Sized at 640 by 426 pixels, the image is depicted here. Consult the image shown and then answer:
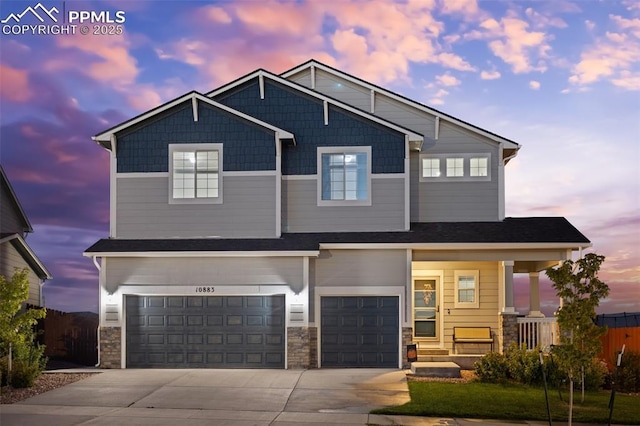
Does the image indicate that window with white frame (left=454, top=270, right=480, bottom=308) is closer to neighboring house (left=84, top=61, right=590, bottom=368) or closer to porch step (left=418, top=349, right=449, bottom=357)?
neighboring house (left=84, top=61, right=590, bottom=368)

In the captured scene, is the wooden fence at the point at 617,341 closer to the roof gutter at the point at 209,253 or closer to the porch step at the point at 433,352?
the porch step at the point at 433,352

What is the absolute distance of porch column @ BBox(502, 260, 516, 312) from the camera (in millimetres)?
20422

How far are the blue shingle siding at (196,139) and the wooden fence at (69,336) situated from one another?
6.25 m

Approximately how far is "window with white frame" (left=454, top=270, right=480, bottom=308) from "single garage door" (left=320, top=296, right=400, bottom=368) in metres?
3.39

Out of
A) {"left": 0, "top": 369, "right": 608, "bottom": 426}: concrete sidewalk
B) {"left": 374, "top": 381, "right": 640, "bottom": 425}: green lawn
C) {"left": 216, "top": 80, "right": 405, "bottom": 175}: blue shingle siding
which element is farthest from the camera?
{"left": 216, "top": 80, "right": 405, "bottom": 175}: blue shingle siding

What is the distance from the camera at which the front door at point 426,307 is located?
75.3 ft

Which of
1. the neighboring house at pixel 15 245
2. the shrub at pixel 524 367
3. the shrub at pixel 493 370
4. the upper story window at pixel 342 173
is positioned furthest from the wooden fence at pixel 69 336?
the shrub at pixel 524 367

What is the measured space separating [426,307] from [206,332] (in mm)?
A: 7324

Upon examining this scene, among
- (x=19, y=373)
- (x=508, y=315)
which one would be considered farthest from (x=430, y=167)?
(x=19, y=373)

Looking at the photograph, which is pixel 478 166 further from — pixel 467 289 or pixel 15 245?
pixel 15 245

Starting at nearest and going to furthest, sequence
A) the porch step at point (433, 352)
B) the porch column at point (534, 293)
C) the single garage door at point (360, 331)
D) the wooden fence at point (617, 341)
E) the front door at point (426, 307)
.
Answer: the wooden fence at point (617, 341), the single garage door at point (360, 331), the porch step at point (433, 352), the porch column at point (534, 293), the front door at point (426, 307)

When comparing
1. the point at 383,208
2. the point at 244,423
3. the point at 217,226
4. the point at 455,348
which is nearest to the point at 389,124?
the point at 383,208

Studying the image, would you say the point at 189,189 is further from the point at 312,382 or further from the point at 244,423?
the point at 244,423

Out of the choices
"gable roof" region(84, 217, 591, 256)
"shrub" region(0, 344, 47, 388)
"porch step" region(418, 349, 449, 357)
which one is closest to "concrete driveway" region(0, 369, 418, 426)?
"shrub" region(0, 344, 47, 388)
